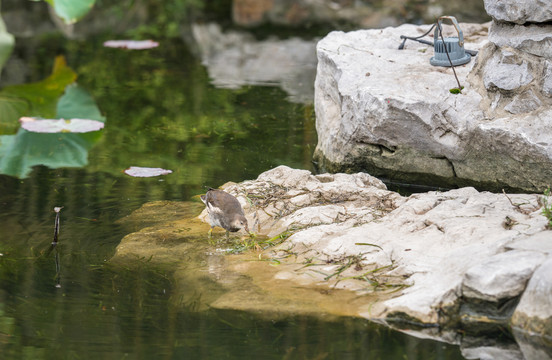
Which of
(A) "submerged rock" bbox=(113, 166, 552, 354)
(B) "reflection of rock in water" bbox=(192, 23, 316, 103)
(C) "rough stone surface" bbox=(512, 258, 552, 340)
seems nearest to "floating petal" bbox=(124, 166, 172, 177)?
(A) "submerged rock" bbox=(113, 166, 552, 354)

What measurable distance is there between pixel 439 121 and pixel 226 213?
66.4 inches

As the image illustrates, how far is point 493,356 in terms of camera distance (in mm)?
3525

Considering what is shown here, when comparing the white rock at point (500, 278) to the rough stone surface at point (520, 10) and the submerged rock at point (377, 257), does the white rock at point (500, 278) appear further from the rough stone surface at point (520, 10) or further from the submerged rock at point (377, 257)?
the rough stone surface at point (520, 10)

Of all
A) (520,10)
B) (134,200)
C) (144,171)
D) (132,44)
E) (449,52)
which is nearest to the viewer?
(520,10)

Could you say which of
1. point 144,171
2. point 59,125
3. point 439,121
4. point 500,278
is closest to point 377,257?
point 500,278

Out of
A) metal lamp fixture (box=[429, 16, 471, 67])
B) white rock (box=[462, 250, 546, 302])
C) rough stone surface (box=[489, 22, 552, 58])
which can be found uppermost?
rough stone surface (box=[489, 22, 552, 58])

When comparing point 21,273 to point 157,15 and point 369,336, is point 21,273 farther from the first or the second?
point 157,15

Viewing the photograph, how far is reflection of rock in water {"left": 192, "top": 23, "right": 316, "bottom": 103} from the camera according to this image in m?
9.07

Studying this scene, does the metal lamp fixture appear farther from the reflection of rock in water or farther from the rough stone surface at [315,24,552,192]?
the reflection of rock in water

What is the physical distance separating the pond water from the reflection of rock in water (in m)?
0.15

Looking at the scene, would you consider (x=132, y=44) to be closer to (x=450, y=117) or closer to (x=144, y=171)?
(x=144, y=171)

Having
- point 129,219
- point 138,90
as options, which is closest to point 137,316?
point 129,219

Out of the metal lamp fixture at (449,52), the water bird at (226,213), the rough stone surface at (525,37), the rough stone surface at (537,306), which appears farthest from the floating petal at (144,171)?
the rough stone surface at (537,306)

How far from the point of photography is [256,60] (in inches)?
405
